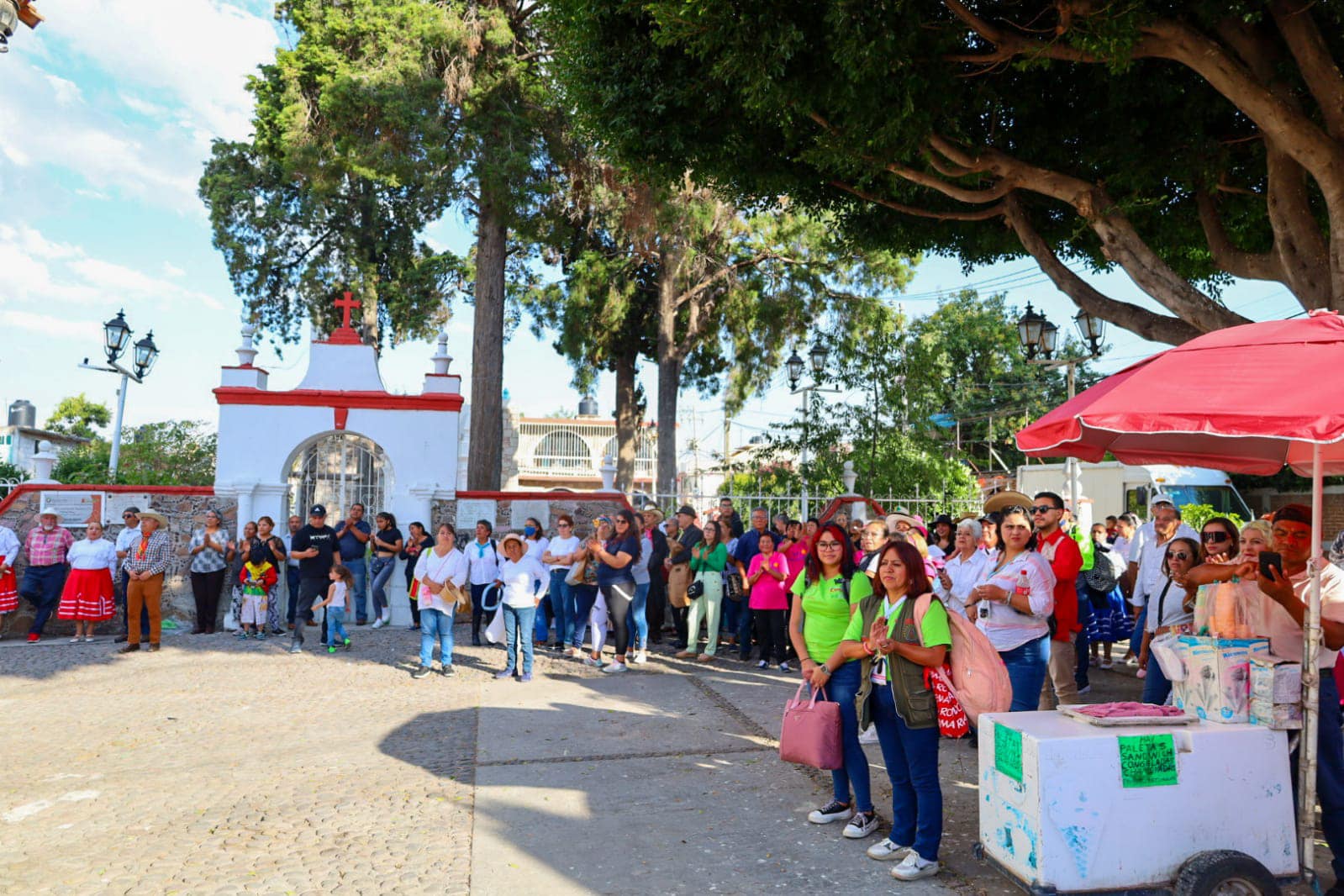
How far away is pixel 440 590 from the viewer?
9.47 meters

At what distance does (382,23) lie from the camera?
A: 54.2ft

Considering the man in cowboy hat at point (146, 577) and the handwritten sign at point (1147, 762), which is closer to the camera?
the handwritten sign at point (1147, 762)

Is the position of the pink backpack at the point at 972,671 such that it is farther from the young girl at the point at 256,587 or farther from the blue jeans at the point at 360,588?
the blue jeans at the point at 360,588

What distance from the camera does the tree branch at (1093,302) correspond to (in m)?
7.98

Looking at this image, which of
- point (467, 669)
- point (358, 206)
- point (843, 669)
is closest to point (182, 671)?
point (467, 669)

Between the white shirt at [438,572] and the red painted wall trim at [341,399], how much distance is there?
4.58m

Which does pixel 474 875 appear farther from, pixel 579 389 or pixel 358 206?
pixel 358 206

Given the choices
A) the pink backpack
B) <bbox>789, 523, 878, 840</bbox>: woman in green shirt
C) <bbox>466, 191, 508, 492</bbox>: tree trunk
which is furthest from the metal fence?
the pink backpack

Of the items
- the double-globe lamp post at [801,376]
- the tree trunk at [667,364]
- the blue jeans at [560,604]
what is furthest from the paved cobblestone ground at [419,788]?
the tree trunk at [667,364]

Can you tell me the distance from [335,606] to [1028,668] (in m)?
8.24

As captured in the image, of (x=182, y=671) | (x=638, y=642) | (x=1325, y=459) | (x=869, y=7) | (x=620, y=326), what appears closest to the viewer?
(x=1325, y=459)

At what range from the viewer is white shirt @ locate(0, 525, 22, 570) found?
38.1ft

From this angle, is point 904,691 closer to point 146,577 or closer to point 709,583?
point 709,583

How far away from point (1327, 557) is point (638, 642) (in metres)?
7.26
